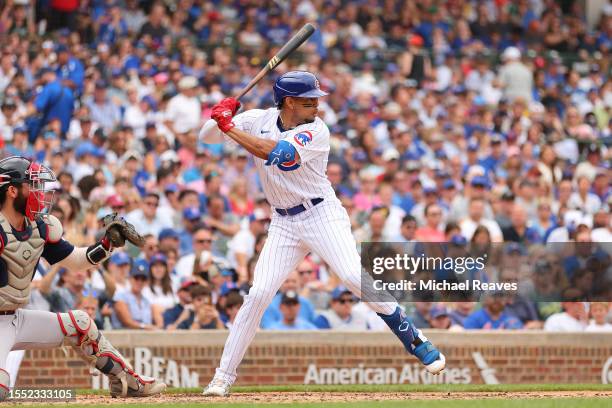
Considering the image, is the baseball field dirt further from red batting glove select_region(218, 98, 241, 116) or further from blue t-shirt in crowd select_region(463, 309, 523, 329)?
blue t-shirt in crowd select_region(463, 309, 523, 329)

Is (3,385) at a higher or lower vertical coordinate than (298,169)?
lower

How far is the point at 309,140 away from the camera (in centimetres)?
830

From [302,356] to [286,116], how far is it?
10.6ft

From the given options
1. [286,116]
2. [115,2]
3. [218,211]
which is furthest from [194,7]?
[286,116]

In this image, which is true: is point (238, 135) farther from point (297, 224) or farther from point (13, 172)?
point (13, 172)

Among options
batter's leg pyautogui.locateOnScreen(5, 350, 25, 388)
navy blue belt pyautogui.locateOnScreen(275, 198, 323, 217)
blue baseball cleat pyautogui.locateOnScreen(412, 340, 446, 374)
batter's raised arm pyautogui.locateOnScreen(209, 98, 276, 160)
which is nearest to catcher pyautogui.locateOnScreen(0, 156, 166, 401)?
batter's raised arm pyautogui.locateOnScreen(209, 98, 276, 160)

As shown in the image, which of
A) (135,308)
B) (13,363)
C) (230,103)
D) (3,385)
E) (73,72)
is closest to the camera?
(3,385)

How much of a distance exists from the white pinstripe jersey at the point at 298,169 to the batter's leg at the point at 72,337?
139 cm

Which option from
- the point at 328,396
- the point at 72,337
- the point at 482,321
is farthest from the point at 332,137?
the point at 72,337

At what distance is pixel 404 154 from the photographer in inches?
655

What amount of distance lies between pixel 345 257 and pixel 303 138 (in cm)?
79

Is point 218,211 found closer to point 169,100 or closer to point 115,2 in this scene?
point 169,100

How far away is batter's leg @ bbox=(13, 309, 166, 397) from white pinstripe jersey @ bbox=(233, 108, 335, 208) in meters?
1.39

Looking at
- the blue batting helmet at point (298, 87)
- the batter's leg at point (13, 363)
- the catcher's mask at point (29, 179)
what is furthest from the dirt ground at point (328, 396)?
the blue batting helmet at point (298, 87)
